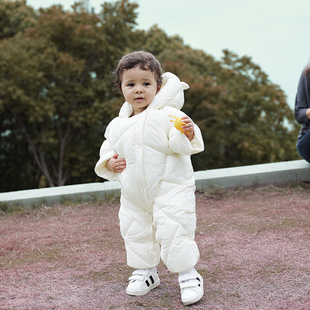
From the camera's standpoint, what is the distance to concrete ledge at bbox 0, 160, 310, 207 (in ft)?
13.9

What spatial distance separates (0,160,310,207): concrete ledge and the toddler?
227cm

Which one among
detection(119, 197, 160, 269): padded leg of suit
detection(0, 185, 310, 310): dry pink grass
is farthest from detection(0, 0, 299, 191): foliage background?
detection(119, 197, 160, 269): padded leg of suit

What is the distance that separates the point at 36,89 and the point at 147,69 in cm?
864

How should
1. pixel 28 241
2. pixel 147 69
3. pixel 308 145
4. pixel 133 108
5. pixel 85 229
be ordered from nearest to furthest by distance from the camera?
pixel 147 69, pixel 133 108, pixel 28 241, pixel 85 229, pixel 308 145

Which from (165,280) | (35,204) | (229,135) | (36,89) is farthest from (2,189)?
(165,280)

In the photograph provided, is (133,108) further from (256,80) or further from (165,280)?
(256,80)

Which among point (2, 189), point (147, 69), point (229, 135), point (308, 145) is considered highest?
point (147, 69)

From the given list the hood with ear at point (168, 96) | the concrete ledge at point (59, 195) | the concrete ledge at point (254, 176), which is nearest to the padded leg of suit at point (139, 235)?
the hood with ear at point (168, 96)

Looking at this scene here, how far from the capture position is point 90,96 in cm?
1052

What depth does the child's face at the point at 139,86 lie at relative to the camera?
6.51 ft

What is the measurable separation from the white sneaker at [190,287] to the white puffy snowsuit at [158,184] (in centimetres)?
7

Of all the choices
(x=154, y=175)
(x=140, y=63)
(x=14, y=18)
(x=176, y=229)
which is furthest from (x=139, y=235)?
(x=14, y=18)

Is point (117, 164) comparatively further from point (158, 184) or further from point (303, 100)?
point (303, 100)

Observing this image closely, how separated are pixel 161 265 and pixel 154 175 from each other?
2.68 ft
